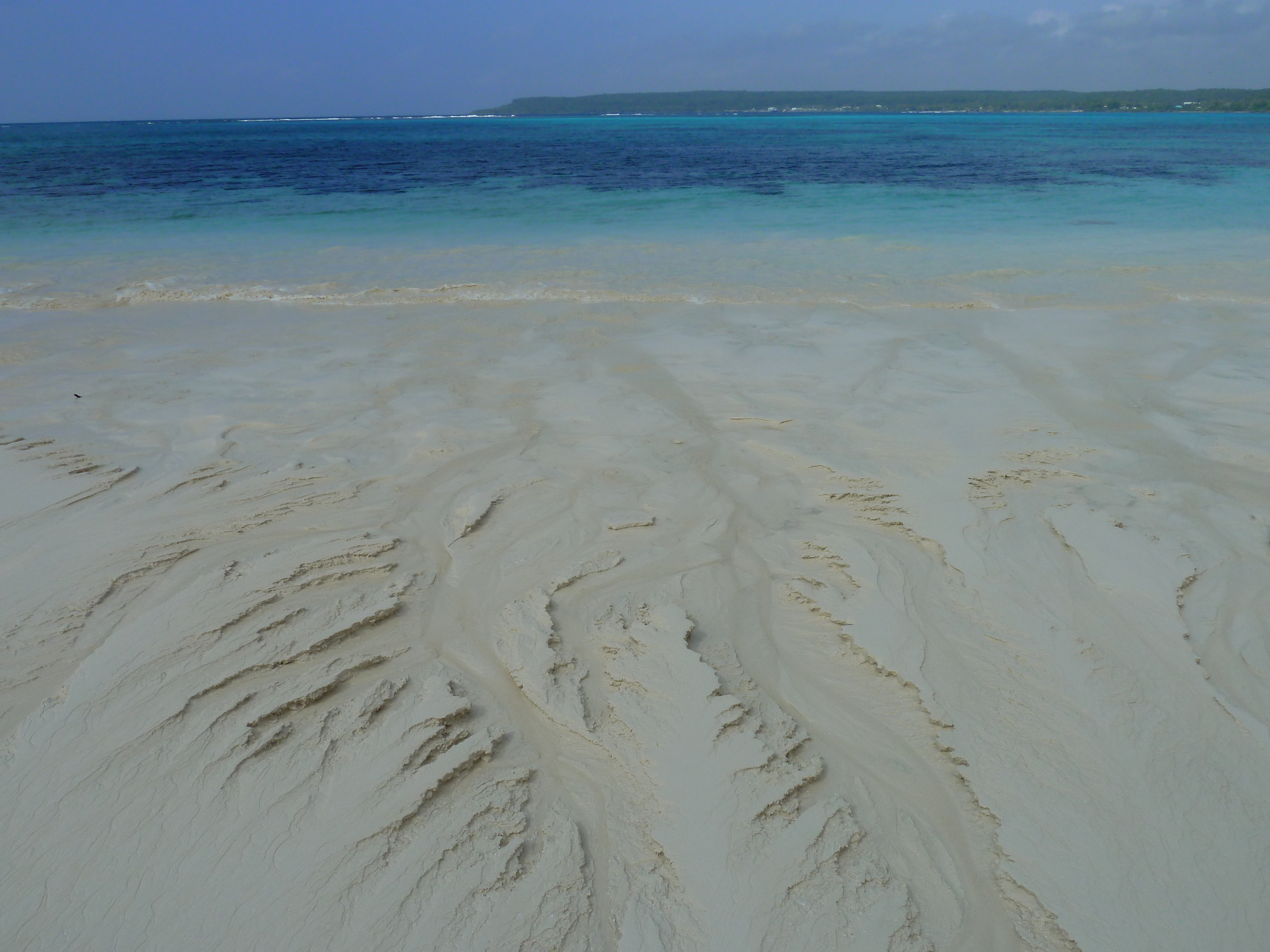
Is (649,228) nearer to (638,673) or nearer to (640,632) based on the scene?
(640,632)

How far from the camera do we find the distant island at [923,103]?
125m

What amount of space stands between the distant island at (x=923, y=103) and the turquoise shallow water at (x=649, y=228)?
386 ft

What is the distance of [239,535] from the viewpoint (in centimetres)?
335

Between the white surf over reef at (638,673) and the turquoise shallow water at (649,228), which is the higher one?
the white surf over reef at (638,673)

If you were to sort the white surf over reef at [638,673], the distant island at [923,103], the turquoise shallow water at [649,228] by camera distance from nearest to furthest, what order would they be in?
the white surf over reef at [638,673] < the turquoise shallow water at [649,228] < the distant island at [923,103]

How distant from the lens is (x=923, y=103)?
153750mm

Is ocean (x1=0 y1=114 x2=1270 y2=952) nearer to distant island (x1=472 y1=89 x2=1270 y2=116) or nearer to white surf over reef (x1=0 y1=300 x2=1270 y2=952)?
white surf over reef (x1=0 y1=300 x2=1270 y2=952)

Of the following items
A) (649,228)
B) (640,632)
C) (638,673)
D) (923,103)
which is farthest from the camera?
(923,103)

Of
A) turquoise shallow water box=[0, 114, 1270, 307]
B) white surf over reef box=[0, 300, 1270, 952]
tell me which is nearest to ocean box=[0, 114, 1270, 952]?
white surf over reef box=[0, 300, 1270, 952]

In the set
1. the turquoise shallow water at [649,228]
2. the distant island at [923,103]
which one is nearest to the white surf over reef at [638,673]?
the turquoise shallow water at [649,228]

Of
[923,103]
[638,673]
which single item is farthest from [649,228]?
Answer: [923,103]

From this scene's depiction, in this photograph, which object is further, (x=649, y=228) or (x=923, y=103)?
(x=923, y=103)

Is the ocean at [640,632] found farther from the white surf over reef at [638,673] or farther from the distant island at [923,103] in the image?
the distant island at [923,103]

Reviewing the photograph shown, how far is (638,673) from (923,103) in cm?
17861
